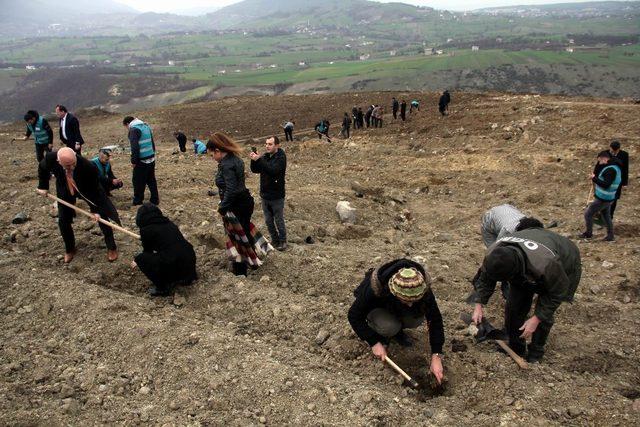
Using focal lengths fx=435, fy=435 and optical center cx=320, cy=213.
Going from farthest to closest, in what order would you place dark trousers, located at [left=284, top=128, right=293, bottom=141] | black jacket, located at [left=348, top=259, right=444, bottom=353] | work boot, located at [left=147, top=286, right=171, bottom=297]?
dark trousers, located at [left=284, top=128, right=293, bottom=141]
work boot, located at [left=147, top=286, right=171, bottom=297]
black jacket, located at [left=348, top=259, right=444, bottom=353]

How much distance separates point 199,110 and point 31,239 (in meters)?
22.8

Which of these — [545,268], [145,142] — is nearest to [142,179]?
[145,142]

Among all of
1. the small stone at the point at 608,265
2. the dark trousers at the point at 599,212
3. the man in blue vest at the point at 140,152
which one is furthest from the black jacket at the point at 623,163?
the man in blue vest at the point at 140,152

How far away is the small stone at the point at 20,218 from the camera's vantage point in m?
7.38

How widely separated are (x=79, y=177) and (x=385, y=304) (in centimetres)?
431

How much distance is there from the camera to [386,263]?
159 inches

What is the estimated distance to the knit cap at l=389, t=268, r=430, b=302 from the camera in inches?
131

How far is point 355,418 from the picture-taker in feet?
11.9

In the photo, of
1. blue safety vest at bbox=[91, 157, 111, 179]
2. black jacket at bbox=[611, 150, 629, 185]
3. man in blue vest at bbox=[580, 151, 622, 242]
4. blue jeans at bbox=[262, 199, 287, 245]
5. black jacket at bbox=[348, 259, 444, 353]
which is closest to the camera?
black jacket at bbox=[348, 259, 444, 353]

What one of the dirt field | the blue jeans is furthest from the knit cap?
the blue jeans

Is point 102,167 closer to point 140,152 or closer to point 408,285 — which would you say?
point 140,152

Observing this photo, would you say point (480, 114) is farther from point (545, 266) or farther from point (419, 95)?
point (545, 266)

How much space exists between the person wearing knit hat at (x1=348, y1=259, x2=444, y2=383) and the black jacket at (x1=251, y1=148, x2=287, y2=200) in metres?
2.44

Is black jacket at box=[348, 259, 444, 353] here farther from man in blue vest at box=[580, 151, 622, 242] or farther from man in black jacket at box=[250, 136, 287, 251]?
man in blue vest at box=[580, 151, 622, 242]
